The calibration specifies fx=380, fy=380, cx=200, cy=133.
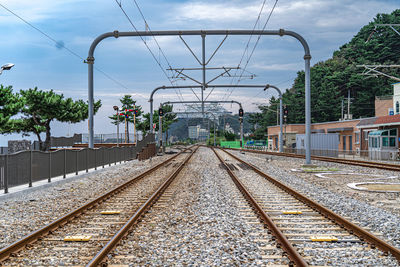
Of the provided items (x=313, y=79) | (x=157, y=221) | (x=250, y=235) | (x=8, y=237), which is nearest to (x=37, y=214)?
(x=8, y=237)

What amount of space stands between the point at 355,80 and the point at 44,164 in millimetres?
73153

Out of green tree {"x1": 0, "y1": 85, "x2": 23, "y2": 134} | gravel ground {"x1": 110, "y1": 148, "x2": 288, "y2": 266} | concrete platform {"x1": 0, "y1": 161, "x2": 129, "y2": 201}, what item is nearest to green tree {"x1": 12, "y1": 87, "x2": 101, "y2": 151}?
green tree {"x1": 0, "y1": 85, "x2": 23, "y2": 134}

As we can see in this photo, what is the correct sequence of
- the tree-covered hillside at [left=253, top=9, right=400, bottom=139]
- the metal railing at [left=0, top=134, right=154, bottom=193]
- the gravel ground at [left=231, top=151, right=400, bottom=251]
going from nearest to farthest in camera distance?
the gravel ground at [left=231, top=151, right=400, bottom=251] → the metal railing at [left=0, top=134, right=154, bottom=193] → the tree-covered hillside at [left=253, top=9, right=400, bottom=139]

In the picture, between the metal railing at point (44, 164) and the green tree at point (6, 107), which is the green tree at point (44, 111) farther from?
the metal railing at point (44, 164)

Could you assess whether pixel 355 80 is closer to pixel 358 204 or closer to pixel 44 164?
pixel 358 204

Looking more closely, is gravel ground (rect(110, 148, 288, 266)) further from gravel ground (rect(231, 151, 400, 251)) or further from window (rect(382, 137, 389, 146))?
window (rect(382, 137, 389, 146))

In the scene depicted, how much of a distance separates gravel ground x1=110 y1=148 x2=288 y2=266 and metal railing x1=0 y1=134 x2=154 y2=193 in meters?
5.76

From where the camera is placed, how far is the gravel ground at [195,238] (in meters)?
5.95

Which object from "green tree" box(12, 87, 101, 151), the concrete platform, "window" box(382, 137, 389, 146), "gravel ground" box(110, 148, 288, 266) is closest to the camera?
"gravel ground" box(110, 148, 288, 266)

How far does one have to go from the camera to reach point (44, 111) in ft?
170

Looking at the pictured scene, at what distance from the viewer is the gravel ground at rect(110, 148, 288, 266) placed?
19.5 ft

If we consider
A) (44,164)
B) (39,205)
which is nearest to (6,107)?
(44,164)

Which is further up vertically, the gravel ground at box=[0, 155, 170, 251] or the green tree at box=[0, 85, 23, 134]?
the green tree at box=[0, 85, 23, 134]

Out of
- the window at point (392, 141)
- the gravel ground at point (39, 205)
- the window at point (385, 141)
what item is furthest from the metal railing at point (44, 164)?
the window at point (392, 141)
